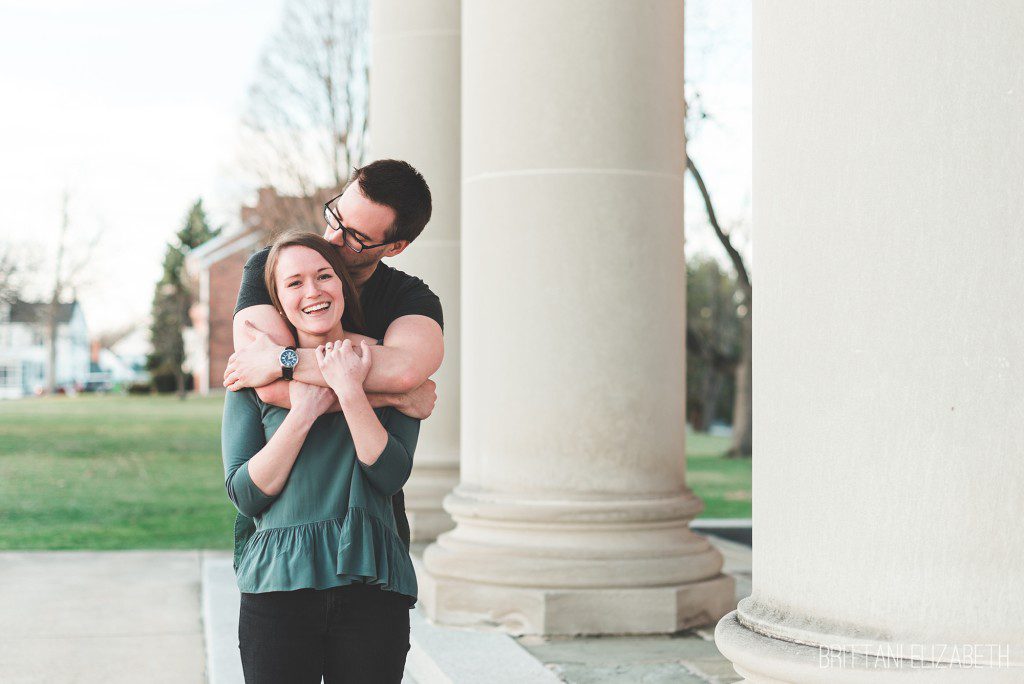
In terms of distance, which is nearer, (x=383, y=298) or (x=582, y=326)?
(x=383, y=298)

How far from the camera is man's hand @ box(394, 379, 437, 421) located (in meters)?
5.22

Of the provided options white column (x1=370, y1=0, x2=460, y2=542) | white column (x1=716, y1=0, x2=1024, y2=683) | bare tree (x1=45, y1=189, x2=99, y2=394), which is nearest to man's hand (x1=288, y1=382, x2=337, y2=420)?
white column (x1=716, y1=0, x2=1024, y2=683)

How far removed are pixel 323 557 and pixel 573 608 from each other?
648cm

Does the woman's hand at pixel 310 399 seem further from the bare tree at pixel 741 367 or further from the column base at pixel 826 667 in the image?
the bare tree at pixel 741 367

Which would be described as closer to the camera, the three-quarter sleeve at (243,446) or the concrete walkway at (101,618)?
the three-quarter sleeve at (243,446)

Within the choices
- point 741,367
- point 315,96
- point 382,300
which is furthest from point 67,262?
point 382,300

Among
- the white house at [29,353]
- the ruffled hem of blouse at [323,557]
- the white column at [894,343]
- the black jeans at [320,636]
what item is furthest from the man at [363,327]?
the white house at [29,353]

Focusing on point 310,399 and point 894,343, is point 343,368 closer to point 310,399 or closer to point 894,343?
point 310,399

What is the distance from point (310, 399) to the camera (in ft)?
16.3

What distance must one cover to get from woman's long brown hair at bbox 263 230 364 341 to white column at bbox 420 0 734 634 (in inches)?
235

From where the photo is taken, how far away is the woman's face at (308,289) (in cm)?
502

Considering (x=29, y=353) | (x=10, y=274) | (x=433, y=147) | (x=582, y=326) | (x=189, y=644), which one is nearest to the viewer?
(x=582, y=326)

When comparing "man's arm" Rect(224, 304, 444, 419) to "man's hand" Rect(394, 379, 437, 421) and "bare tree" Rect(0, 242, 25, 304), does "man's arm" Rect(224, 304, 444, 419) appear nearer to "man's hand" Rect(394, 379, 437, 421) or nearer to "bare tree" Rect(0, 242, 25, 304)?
"man's hand" Rect(394, 379, 437, 421)

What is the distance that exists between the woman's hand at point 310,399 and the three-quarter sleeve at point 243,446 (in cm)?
27
